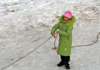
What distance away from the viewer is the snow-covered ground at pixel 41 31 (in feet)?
16.0

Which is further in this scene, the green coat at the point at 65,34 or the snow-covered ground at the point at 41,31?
the snow-covered ground at the point at 41,31

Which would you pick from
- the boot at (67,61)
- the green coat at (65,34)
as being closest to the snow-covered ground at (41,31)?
the boot at (67,61)

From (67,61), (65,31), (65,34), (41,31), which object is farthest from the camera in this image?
(41,31)

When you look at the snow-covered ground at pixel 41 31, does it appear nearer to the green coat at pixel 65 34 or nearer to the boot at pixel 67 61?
the boot at pixel 67 61

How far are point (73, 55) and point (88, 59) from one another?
0.51 metres

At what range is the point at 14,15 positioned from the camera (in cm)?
903

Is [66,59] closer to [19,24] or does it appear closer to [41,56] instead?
[41,56]

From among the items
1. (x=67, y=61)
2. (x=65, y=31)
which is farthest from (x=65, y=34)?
(x=67, y=61)

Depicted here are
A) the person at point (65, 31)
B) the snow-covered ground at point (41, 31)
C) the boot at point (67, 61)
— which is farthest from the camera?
the snow-covered ground at point (41, 31)

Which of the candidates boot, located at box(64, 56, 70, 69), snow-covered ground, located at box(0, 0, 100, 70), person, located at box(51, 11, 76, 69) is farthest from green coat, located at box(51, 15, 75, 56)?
snow-covered ground, located at box(0, 0, 100, 70)

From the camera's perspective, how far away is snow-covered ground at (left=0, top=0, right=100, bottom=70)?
4863 mm

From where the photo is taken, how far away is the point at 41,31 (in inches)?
285

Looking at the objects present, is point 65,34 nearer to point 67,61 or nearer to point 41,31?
point 67,61

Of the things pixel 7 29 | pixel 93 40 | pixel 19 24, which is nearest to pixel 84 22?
pixel 93 40
